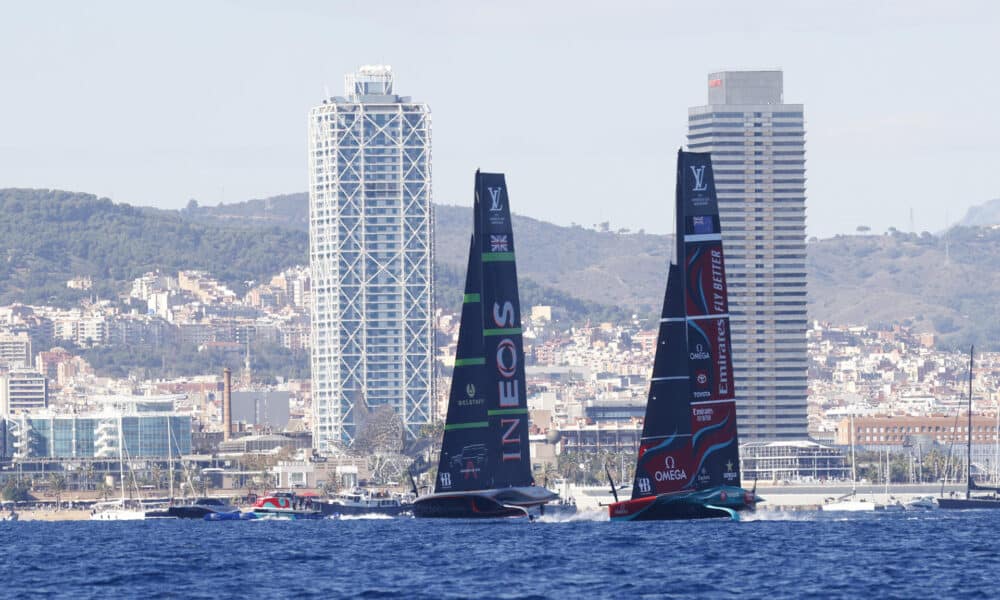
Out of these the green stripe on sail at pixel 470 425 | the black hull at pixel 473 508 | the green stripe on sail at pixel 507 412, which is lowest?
the black hull at pixel 473 508

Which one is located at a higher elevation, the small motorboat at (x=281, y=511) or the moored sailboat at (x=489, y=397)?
the moored sailboat at (x=489, y=397)

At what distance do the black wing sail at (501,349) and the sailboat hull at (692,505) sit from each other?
8.63 metres

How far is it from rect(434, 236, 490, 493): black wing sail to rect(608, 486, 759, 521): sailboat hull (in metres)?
9.41

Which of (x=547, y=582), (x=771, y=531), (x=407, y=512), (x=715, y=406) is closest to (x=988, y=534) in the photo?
(x=771, y=531)

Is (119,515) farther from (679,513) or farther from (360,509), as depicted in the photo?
(679,513)

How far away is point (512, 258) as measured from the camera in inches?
3880

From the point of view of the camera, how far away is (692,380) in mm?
88500

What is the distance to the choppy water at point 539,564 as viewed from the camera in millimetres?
63375

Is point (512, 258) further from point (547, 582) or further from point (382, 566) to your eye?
point (547, 582)

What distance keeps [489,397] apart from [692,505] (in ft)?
42.1

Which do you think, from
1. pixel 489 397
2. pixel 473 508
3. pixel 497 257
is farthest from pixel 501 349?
pixel 473 508

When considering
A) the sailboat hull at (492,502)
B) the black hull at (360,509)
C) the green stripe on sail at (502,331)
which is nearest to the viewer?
the sailboat hull at (492,502)

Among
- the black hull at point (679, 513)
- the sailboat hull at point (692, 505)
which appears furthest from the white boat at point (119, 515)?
the black hull at point (679, 513)

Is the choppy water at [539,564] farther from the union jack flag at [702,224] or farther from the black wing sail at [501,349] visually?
the union jack flag at [702,224]
